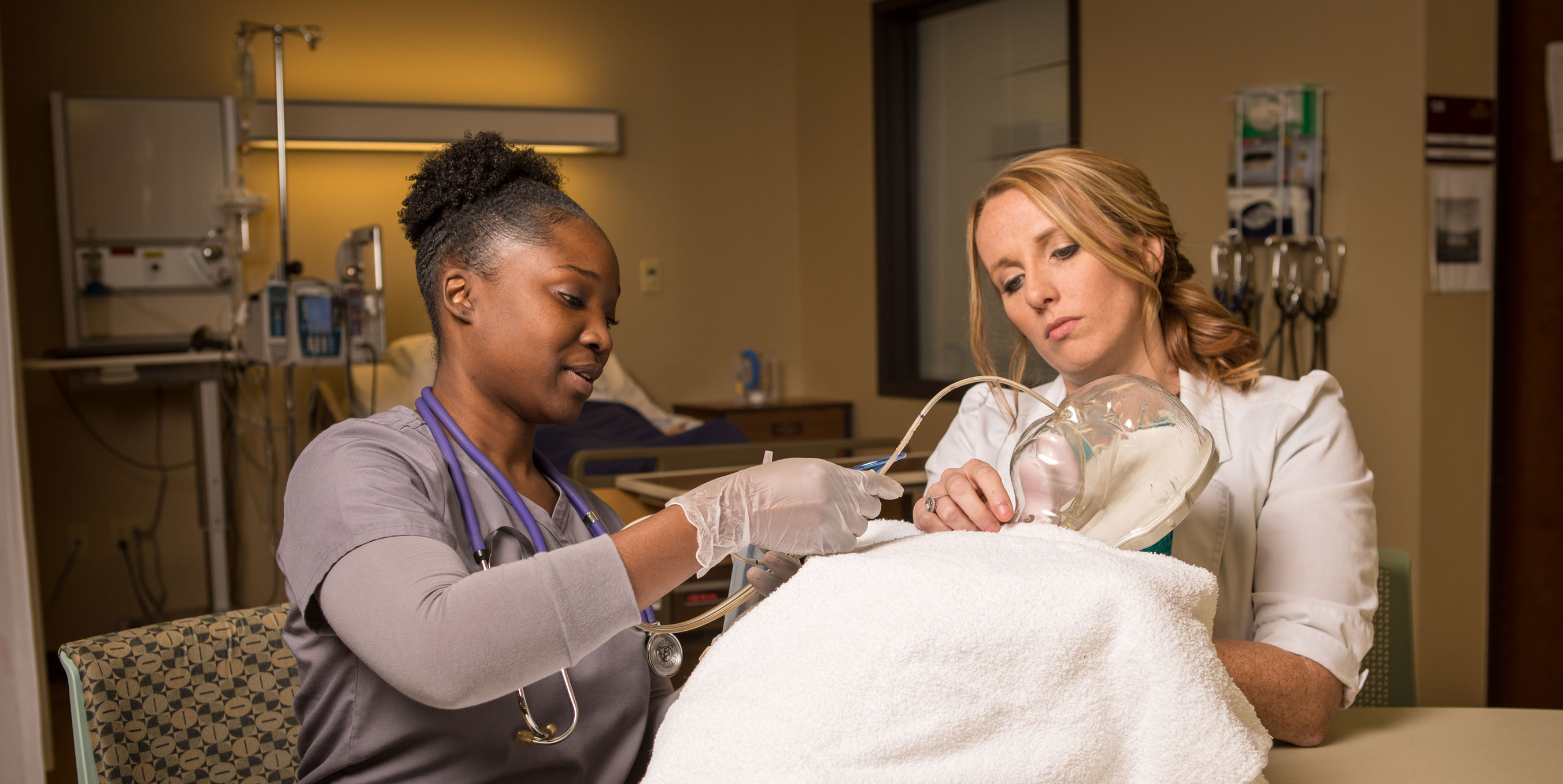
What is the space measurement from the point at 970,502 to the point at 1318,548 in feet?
1.42

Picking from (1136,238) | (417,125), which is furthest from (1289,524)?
(417,125)

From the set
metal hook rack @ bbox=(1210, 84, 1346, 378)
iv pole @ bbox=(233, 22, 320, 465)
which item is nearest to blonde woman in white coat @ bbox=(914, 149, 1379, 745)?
metal hook rack @ bbox=(1210, 84, 1346, 378)

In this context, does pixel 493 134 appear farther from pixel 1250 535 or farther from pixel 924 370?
pixel 924 370

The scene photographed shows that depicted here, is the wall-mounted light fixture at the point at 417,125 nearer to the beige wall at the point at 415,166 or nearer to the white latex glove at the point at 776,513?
the beige wall at the point at 415,166

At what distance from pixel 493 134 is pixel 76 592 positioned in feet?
12.1

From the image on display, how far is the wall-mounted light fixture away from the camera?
164 inches

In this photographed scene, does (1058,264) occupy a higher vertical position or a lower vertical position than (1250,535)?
higher

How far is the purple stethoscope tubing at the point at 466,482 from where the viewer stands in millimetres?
1057

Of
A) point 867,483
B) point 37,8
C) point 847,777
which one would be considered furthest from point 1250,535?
point 37,8

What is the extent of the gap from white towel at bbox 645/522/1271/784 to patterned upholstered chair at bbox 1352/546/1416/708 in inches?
31.9

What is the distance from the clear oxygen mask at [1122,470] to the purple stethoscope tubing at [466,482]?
370mm

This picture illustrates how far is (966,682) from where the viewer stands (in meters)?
0.70

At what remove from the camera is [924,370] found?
16.1ft

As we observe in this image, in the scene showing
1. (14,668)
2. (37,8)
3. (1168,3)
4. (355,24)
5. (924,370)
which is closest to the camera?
(14,668)
